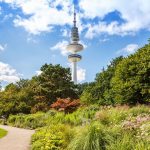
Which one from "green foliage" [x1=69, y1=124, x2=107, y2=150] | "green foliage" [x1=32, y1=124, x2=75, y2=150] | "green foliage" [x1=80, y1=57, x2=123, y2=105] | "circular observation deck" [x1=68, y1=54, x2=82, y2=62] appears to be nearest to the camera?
"green foliage" [x1=69, y1=124, x2=107, y2=150]

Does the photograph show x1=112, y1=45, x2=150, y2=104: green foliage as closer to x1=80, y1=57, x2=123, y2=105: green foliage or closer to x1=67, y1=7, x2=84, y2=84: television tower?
x1=80, y1=57, x2=123, y2=105: green foliage

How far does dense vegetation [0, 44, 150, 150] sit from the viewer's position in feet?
39.4

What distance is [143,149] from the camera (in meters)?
9.71

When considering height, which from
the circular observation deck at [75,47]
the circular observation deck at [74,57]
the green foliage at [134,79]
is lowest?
the green foliage at [134,79]

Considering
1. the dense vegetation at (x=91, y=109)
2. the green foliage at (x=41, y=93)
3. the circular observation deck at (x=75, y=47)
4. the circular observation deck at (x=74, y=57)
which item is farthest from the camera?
the circular observation deck at (x=75, y=47)

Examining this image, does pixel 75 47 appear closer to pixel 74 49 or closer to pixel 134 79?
pixel 74 49

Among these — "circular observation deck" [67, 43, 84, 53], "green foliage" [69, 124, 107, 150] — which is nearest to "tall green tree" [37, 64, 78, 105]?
"green foliage" [69, 124, 107, 150]

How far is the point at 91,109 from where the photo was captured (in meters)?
33.9

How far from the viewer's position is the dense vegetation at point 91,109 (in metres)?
12.0

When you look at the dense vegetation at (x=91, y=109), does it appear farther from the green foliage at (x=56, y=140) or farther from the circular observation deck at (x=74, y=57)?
the circular observation deck at (x=74, y=57)

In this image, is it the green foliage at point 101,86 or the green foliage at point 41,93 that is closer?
the green foliage at point 101,86

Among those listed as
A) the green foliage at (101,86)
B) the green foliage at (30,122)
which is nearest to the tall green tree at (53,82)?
the green foliage at (101,86)

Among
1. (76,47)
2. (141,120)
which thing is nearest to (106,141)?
(141,120)

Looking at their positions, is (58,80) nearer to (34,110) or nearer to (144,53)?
(34,110)
